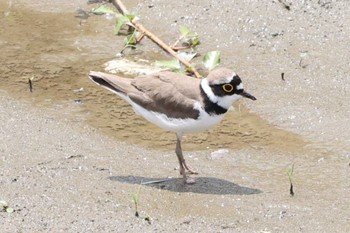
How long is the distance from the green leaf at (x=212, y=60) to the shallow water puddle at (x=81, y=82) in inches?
27.3

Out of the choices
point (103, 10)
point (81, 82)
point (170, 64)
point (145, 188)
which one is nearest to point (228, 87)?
point (145, 188)

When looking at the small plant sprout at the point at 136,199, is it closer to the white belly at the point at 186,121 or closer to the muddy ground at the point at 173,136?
the muddy ground at the point at 173,136

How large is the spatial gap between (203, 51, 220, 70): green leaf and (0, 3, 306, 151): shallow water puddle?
2.27 feet

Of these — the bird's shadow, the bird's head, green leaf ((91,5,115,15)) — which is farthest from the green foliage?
the bird's shadow

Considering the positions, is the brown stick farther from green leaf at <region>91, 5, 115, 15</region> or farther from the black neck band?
the black neck band

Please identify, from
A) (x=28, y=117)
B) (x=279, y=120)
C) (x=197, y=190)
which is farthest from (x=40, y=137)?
(x=279, y=120)

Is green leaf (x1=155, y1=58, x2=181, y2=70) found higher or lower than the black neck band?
lower

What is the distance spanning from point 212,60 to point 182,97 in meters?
2.16

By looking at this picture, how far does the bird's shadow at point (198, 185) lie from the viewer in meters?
6.59

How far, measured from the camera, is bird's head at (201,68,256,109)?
653 cm

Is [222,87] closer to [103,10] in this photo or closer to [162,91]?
[162,91]

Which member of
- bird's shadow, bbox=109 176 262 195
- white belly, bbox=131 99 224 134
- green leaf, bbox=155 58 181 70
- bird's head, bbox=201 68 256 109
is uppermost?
bird's head, bbox=201 68 256 109

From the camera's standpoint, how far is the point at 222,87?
21.5 feet

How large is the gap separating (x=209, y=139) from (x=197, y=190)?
1067mm
